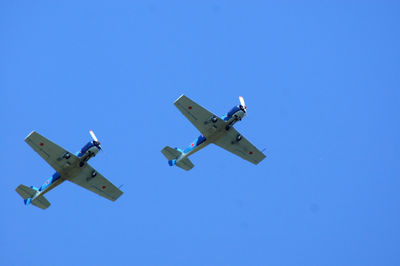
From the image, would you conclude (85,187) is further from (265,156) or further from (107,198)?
(265,156)

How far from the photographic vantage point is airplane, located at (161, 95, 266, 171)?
57.8 metres

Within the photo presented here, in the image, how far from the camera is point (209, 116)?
58406 mm

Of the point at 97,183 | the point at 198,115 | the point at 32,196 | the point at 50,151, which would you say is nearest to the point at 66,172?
the point at 50,151

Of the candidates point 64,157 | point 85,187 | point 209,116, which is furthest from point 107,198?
point 209,116

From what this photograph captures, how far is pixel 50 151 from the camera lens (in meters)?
57.0

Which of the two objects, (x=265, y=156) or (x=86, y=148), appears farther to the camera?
(x=265, y=156)

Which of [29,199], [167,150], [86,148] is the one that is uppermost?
[167,150]

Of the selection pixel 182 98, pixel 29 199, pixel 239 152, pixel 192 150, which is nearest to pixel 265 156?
pixel 239 152

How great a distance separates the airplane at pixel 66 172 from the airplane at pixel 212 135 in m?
5.81

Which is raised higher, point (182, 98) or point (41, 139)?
point (182, 98)

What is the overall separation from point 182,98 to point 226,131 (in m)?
5.12

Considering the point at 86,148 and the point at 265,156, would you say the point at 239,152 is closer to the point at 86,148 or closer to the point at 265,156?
the point at 265,156

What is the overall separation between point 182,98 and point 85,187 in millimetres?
11374

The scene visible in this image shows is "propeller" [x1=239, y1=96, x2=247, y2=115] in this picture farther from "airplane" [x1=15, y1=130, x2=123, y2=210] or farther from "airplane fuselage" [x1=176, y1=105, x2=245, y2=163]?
"airplane" [x1=15, y1=130, x2=123, y2=210]
